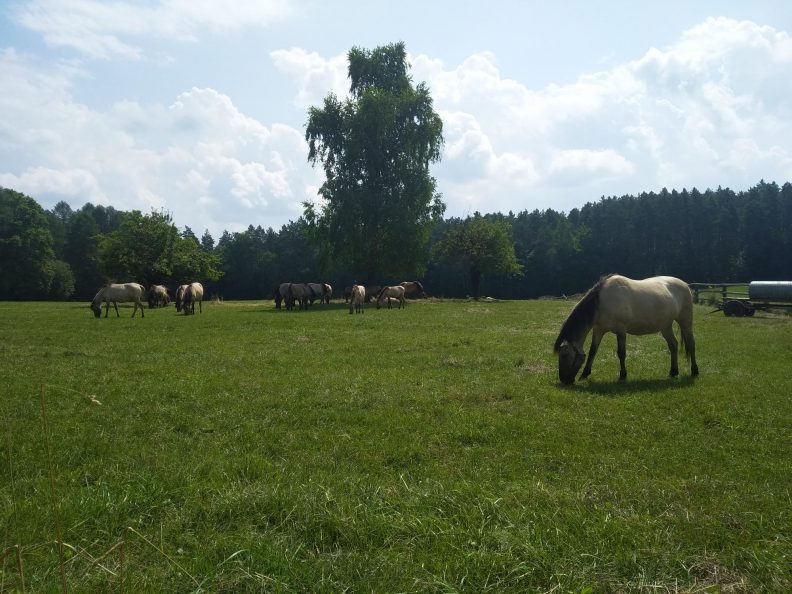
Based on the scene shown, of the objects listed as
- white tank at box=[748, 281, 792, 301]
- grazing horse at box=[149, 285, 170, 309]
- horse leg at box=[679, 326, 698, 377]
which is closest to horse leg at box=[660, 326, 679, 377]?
horse leg at box=[679, 326, 698, 377]

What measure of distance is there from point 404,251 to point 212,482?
39.6 m

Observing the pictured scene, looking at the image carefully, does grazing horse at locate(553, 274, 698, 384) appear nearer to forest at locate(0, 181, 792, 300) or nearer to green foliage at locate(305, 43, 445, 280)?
green foliage at locate(305, 43, 445, 280)

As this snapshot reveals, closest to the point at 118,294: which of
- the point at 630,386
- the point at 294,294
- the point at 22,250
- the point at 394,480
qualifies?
the point at 294,294

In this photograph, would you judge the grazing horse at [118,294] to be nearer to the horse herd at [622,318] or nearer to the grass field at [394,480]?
the grass field at [394,480]

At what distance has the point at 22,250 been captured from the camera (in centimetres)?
6581

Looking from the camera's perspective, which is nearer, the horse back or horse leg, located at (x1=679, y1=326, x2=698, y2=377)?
the horse back

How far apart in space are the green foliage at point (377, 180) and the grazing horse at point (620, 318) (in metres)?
32.4

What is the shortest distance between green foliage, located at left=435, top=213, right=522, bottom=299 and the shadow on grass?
151 feet

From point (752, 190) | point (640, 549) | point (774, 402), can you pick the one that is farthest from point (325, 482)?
point (752, 190)

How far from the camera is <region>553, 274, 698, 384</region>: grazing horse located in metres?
10.4

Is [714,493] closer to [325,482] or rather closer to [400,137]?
Result: [325,482]

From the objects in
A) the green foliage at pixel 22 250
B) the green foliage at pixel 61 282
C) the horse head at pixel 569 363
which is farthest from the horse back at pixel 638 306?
the green foliage at pixel 61 282

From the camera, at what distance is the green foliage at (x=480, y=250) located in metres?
57.4

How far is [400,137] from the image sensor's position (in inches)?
1730
